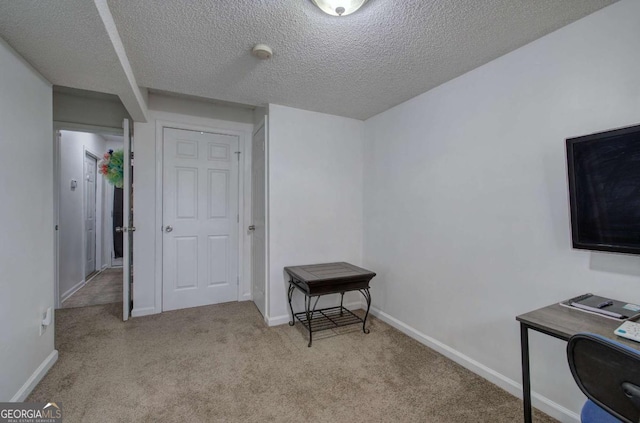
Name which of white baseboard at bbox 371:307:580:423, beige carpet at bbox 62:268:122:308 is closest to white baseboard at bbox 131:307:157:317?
beige carpet at bbox 62:268:122:308

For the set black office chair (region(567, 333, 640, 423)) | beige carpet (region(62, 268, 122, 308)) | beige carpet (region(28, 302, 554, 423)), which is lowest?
beige carpet (region(28, 302, 554, 423))

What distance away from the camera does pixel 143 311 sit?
3.06 metres

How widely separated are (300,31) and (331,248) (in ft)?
7.12

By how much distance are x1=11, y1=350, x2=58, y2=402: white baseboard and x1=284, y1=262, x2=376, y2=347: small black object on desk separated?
189 cm

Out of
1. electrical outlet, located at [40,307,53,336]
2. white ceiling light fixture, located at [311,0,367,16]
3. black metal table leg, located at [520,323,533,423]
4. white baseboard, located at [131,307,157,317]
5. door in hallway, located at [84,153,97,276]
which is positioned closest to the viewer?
black metal table leg, located at [520,323,533,423]

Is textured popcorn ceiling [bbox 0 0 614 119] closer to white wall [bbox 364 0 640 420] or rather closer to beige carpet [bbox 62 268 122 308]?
white wall [bbox 364 0 640 420]

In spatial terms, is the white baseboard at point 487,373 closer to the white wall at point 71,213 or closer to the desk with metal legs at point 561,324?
the desk with metal legs at point 561,324

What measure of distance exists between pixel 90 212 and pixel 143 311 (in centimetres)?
276

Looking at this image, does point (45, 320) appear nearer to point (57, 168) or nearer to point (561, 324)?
point (57, 168)

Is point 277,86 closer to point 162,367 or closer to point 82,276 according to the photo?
point 162,367

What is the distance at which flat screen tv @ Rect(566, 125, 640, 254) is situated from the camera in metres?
1.28

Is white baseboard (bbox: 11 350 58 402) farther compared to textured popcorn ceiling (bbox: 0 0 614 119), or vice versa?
white baseboard (bbox: 11 350 58 402)

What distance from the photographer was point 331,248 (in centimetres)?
320

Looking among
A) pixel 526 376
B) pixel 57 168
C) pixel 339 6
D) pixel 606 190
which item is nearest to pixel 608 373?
pixel 526 376
